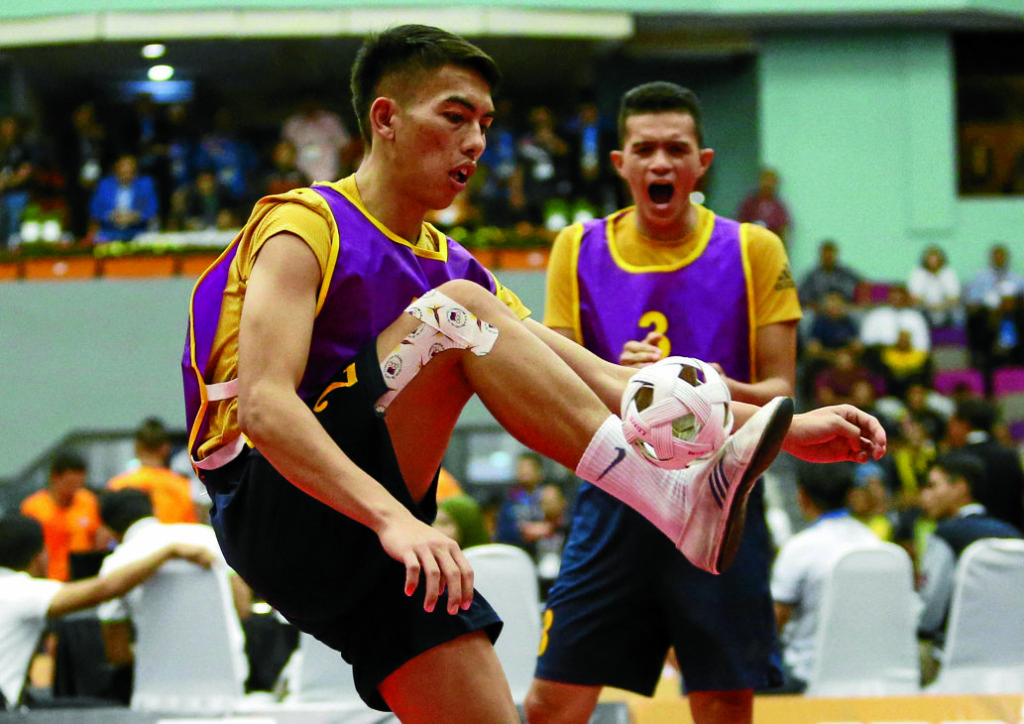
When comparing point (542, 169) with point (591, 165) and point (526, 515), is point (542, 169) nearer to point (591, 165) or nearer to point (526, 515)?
point (591, 165)

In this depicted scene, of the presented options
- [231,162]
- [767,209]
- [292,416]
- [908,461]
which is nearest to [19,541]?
[292,416]

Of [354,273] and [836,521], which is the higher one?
[354,273]

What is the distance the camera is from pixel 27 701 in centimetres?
541

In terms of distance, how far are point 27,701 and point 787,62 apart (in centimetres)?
1336

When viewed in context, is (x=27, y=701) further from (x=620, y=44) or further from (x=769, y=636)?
(x=620, y=44)

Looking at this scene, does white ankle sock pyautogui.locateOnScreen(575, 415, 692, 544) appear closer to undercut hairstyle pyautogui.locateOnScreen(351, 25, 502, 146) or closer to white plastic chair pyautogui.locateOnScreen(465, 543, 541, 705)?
undercut hairstyle pyautogui.locateOnScreen(351, 25, 502, 146)

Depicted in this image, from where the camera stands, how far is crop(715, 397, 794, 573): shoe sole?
258 cm

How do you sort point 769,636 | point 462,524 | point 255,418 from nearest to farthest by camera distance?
point 255,418 < point 769,636 < point 462,524

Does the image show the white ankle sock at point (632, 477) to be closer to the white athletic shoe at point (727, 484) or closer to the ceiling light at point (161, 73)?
the white athletic shoe at point (727, 484)

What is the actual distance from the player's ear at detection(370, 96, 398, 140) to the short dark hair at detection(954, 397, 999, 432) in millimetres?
7247

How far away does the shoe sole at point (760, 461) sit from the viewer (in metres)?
2.58

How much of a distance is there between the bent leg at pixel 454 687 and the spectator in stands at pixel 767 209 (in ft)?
40.5

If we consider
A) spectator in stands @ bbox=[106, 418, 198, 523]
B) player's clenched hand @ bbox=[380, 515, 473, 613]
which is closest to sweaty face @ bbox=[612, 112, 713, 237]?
Result: player's clenched hand @ bbox=[380, 515, 473, 613]

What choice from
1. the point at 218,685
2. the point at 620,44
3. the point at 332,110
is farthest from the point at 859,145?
the point at 218,685
